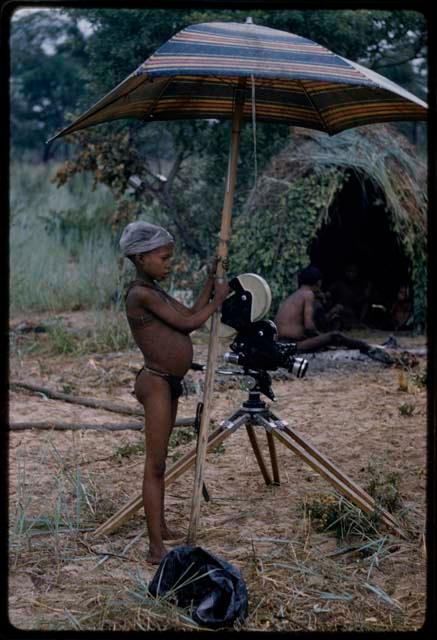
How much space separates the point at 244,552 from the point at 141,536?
1.84 feet

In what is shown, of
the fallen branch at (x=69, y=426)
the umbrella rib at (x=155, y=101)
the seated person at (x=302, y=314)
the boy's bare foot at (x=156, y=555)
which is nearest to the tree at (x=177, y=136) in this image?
the seated person at (x=302, y=314)

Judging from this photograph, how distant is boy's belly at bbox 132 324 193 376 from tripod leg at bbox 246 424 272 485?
0.78 metres

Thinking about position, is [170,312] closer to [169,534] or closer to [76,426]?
[169,534]

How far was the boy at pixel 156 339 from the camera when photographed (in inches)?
156

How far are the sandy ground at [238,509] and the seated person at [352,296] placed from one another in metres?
3.18

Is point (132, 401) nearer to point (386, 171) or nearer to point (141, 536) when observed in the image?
point (141, 536)

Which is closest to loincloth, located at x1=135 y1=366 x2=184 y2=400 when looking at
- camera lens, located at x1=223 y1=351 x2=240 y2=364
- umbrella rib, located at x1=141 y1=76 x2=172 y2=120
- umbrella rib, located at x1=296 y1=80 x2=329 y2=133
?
camera lens, located at x1=223 y1=351 x2=240 y2=364

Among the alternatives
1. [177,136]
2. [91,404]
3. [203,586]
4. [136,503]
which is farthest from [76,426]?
[177,136]

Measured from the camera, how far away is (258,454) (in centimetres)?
496

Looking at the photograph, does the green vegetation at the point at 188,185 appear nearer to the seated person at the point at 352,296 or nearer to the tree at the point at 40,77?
the seated person at the point at 352,296

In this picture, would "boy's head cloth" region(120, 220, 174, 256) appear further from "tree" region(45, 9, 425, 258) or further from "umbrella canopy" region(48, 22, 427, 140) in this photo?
"tree" region(45, 9, 425, 258)

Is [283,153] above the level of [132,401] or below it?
above

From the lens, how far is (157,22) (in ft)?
36.8
